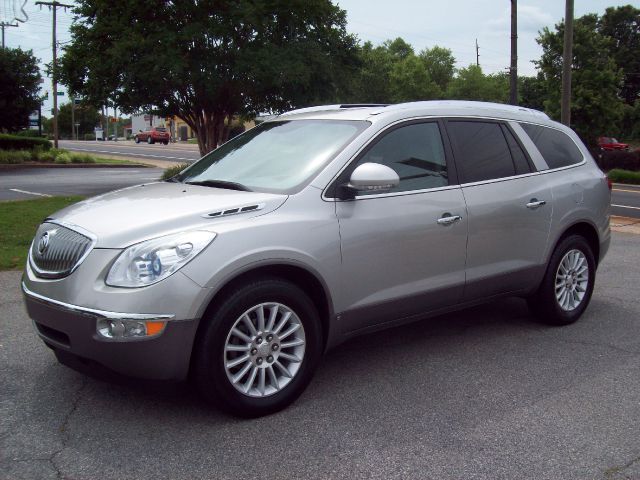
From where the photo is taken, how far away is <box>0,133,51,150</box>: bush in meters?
27.4

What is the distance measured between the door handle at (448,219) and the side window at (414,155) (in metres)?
0.22

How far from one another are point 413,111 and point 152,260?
86.4 inches

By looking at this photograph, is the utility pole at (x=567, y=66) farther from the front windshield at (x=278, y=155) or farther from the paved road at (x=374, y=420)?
the front windshield at (x=278, y=155)

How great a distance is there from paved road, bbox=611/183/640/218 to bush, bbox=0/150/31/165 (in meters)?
20.8

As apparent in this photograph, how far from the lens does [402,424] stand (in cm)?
373

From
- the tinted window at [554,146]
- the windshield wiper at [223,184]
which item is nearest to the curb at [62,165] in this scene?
the windshield wiper at [223,184]

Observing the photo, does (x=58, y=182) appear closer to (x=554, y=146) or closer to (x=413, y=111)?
(x=554, y=146)

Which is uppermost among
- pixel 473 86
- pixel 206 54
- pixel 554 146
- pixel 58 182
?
pixel 473 86

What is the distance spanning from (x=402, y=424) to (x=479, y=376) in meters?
0.97

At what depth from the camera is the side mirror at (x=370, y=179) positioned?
13.1ft

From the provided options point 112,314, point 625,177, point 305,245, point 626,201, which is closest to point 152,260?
point 112,314

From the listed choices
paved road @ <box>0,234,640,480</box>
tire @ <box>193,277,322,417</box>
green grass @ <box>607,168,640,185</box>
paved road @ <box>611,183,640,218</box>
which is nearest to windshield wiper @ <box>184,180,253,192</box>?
tire @ <box>193,277,322,417</box>

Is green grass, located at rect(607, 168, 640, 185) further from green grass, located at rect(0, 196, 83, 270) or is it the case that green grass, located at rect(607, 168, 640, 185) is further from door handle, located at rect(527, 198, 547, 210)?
door handle, located at rect(527, 198, 547, 210)

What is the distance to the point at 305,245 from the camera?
12.8 feet
